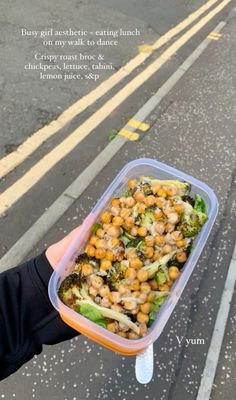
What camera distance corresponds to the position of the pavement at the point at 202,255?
3.17 m

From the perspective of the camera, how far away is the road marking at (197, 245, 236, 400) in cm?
329

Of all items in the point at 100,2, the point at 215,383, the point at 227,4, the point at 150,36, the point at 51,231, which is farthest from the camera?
the point at 227,4

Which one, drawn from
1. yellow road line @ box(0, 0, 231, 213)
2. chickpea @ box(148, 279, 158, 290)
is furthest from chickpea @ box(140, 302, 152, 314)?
yellow road line @ box(0, 0, 231, 213)

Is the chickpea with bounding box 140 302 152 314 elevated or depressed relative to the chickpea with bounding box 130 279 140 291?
depressed

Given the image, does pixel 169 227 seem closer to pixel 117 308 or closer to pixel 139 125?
pixel 117 308

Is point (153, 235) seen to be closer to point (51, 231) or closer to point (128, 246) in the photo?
point (128, 246)

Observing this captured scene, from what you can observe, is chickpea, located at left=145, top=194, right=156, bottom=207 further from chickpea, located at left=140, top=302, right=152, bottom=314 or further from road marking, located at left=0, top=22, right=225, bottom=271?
road marking, located at left=0, top=22, right=225, bottom=271

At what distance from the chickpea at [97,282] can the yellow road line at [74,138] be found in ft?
7.95

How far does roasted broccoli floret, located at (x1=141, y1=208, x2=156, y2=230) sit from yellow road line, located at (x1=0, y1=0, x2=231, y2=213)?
2.39 m

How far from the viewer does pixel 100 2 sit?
7922 millimetres

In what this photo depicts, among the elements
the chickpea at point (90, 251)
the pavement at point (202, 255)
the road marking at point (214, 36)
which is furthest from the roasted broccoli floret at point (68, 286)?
the road marking at point (214, 36)

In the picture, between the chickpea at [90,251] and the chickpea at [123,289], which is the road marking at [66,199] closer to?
the chickpea at [90,251]

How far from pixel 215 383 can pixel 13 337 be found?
1961mm

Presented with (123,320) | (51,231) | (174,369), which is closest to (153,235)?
(123,320)
